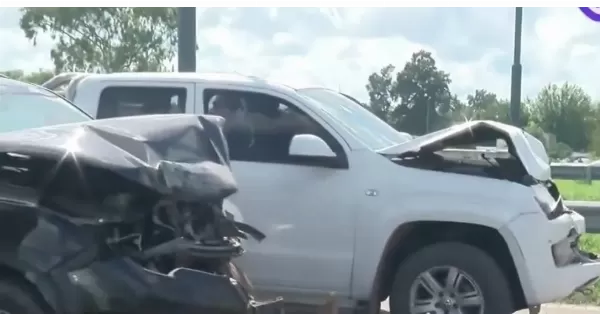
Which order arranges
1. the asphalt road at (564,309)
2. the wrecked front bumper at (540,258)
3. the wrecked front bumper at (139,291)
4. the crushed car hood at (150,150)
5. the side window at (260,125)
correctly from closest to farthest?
the wrecked front bumper at (139,291) < the crushed car hood at (150,150) < the wrecked front bumper at (540,258) < the side window at (260,125) < the asphalt road at (564,309)

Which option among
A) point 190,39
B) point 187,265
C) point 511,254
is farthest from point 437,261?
point 190,39

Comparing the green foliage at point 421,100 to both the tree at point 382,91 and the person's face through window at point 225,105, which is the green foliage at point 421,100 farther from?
the person's face through window at point 225,105

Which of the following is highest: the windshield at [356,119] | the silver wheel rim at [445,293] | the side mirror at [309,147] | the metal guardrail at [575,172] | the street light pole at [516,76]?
the street light pole at [516,76]

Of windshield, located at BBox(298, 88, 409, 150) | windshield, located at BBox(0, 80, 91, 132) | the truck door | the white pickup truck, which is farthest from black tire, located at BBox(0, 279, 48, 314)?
windshield, located at BBox(298, 88, 409, 150)

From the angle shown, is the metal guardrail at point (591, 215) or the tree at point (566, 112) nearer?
the metal guardrail at point (591, 215)

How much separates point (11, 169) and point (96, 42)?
25.6 meters

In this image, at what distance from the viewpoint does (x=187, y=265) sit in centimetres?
539

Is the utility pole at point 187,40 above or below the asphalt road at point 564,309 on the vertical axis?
above

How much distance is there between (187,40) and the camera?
10844 mm

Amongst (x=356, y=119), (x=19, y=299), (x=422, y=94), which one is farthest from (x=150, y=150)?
(x=422, y=94)

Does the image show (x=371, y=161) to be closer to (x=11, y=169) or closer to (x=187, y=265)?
(x=187, y=265)

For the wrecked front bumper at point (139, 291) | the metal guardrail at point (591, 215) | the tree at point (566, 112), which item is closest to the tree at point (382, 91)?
the metal guardrail at point (591, 215)

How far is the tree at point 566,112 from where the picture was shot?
27984 mm

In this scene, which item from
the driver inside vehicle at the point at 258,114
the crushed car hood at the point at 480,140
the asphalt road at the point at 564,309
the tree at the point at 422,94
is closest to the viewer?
the crushed car hood at the point at 480,140
